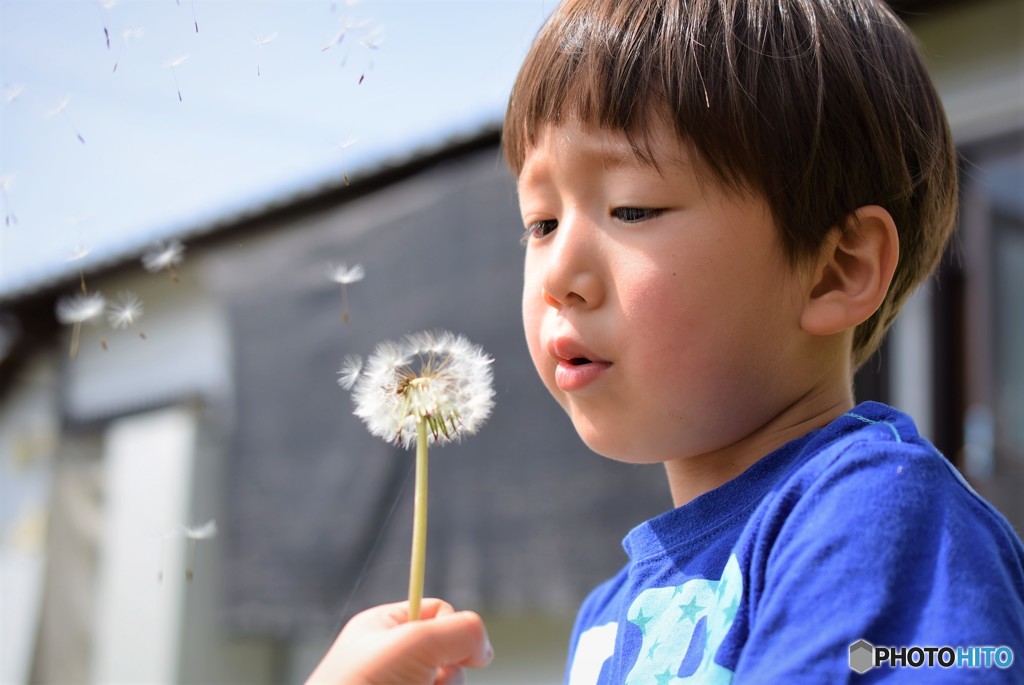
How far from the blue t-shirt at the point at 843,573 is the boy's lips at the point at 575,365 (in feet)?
0.33

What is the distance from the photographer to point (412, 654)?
1.47ft

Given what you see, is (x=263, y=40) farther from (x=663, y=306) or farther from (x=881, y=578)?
(x=881, y=578)

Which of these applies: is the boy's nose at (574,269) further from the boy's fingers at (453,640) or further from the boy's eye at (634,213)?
the boy's fingers at (453,640)

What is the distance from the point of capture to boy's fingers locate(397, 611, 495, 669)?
0.45 meters

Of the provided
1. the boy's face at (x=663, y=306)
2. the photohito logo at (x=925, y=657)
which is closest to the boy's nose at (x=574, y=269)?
the boy's face at (x=663, y=306)

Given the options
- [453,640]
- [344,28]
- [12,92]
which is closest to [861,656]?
[453,640]

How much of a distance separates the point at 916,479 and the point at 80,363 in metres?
3.12

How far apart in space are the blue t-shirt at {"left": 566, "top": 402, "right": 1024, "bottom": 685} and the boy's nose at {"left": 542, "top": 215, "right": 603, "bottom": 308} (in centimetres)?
13

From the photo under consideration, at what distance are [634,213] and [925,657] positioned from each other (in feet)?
0.86

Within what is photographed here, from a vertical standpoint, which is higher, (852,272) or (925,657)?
(852,272)

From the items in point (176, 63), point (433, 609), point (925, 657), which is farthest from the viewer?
point (176, 63)

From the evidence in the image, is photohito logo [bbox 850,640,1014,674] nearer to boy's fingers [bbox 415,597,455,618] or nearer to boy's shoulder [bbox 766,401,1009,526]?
boy's shoulder [bbox 766,401,1009,526]

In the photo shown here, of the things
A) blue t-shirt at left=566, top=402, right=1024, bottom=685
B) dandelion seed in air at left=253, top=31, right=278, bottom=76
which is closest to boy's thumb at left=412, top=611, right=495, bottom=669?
blue t-shirt at left=566, top=402, right=1024, bottom=685

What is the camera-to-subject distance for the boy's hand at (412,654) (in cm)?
45
